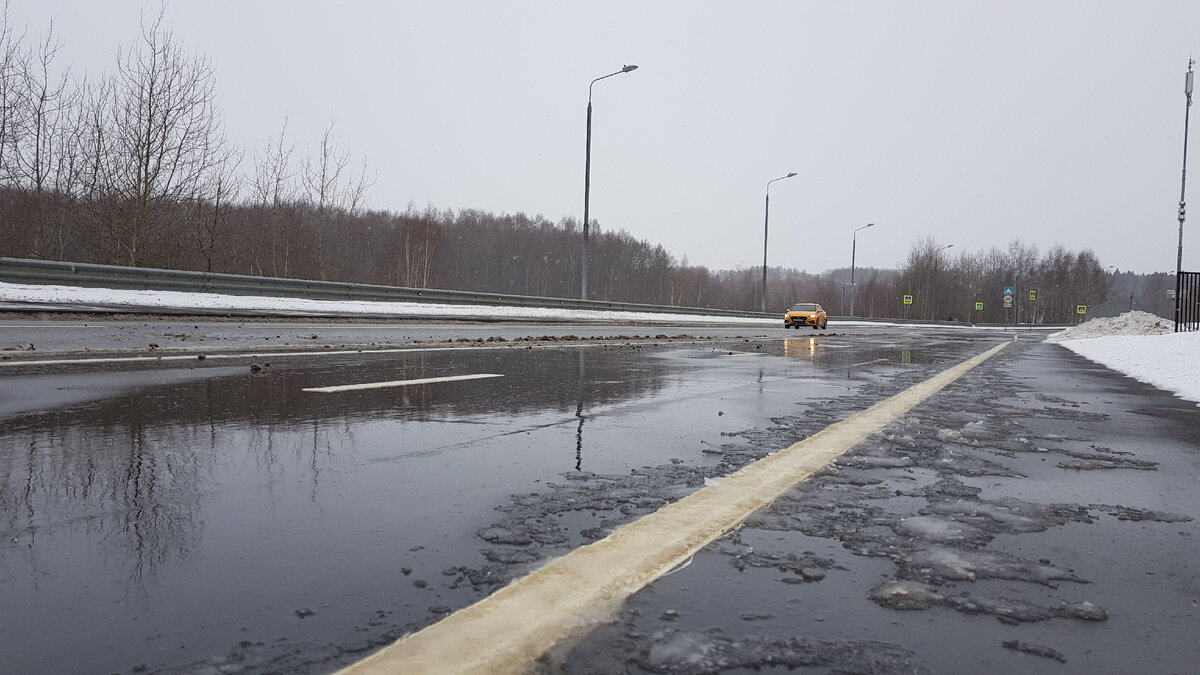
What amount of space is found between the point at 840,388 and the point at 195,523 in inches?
277

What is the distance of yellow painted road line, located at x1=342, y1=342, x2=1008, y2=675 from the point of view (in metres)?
1.79

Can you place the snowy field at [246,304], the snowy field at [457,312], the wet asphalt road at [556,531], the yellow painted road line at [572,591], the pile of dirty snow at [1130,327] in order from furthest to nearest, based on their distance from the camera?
the pile of dirty snow at [1130,327]
the snowy field at [246,304]
the snowy field at [457,312]
the wet asphalt road at [556,531]
the yellow painted road line at [572,591]

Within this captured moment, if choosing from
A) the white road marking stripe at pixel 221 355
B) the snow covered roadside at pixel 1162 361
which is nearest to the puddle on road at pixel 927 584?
the snow covered roadside at pixel 1162 361

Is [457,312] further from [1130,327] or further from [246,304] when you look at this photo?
[1130,327]

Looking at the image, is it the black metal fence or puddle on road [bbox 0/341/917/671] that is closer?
puddle on road [bbox 0/341/917/671]

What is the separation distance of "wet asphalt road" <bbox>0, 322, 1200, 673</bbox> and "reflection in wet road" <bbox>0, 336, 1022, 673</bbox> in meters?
0.01

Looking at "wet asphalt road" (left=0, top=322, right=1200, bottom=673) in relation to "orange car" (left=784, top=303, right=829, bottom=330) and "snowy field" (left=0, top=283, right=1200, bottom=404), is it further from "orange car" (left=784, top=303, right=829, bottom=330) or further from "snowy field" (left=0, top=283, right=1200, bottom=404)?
"orange car" (left=784, top=303, right=829, bottom=330)

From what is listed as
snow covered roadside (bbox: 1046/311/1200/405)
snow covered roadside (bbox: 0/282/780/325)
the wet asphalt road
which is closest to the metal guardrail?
snow covered roadside (bbox: 0/282/780/325)

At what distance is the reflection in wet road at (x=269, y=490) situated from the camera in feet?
6.31

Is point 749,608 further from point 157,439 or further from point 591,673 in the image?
point 157,439

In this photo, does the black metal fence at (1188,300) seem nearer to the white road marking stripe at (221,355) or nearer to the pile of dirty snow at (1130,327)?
the pile of dirty snow at (1130,327)

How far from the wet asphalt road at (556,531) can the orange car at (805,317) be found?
31.4 metres

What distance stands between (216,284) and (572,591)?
20.3m

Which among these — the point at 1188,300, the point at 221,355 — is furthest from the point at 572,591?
the point at 1188,300
